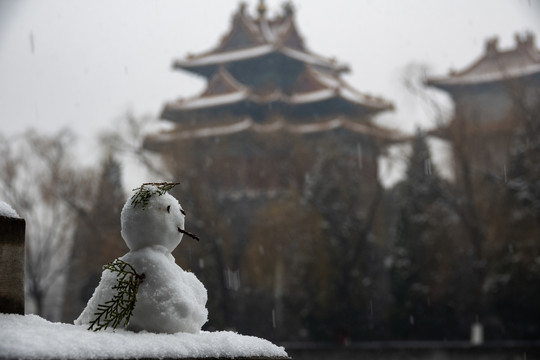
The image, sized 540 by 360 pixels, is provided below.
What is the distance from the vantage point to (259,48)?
109 feet

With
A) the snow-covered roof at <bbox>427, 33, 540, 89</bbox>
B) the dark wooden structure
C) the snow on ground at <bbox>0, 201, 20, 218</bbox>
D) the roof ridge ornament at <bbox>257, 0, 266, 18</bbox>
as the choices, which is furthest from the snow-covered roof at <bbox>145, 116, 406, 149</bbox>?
the snow on ground at <bbox>0, 201, 20, 218</bbox>

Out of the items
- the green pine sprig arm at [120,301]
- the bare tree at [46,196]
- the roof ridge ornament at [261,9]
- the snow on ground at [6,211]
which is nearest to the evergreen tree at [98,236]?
the bare tree at [46,196]

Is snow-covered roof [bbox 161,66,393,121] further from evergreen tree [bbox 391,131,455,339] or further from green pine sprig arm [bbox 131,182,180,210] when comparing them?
green pine sprig arm [bbox 131,182,180,210]

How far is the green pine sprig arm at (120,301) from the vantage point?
2.66 metres

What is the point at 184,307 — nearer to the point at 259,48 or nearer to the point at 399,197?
the point at 399,197


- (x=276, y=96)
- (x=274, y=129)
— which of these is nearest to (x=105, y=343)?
(x=274, y=129)

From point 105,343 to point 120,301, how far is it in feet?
0.96

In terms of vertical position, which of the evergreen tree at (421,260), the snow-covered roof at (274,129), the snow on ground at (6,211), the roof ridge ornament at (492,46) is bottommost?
the evergreen tree at (421,260)

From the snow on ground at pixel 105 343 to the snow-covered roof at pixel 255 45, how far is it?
30.6m

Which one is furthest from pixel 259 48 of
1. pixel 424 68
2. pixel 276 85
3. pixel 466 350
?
pixel 466 350

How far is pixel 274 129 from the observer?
86.3ft

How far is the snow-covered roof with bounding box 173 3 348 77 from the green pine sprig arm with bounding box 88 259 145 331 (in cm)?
3051

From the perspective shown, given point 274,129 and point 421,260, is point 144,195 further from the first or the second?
point 274,129

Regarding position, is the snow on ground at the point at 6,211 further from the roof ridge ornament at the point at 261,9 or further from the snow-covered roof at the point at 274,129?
the roof ridge ornament at the point at 261,9
